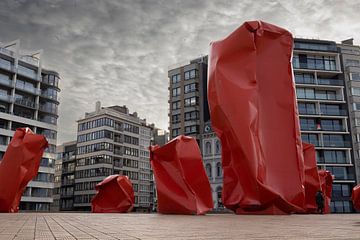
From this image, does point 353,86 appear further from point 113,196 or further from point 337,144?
point 113,196

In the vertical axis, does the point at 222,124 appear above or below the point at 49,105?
below

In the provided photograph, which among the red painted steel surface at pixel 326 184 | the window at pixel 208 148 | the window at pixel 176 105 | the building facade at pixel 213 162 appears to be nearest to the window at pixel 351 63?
the building facade at pixel 213 162

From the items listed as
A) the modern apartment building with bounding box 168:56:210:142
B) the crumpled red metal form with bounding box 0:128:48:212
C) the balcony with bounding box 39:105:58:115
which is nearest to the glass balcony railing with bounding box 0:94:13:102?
the balcony with bounding box 39:105:58:115

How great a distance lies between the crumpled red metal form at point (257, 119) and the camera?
18062mm

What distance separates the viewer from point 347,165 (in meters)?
63.8

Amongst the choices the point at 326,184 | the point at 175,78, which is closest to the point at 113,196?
the point at 326,184

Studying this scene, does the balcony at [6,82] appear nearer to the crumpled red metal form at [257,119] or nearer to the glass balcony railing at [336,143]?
the crumpled red metal form at [257,119]

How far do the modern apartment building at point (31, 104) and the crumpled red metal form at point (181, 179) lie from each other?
1940 inches

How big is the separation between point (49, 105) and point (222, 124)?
6064 cm

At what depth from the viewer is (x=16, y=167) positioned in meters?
25.0

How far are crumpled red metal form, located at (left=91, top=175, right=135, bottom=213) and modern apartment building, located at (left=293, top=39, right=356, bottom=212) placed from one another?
4032 centimetres

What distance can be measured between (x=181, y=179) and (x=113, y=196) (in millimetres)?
14811

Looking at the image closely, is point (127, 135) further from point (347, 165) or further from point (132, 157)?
point (347, 165)

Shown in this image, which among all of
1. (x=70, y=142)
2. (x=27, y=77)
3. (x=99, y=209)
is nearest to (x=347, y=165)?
(x=99, y=209)
